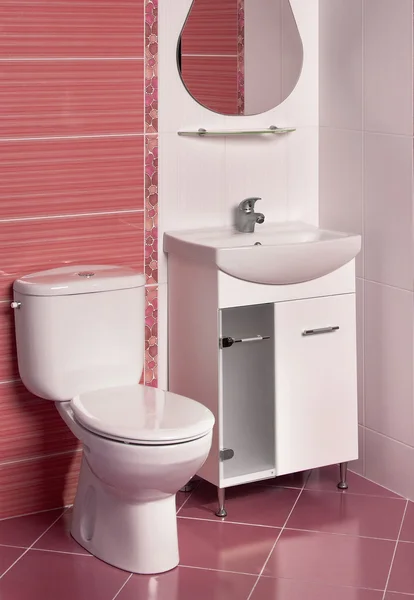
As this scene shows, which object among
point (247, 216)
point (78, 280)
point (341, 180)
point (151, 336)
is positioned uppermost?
point (341, 180)

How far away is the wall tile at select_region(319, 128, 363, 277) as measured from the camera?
3.23 metres

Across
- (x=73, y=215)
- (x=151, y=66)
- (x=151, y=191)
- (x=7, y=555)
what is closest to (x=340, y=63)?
(x=151, y=66)

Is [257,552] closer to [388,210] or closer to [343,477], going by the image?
[343,477]

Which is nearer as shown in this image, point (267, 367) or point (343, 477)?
point (267, 367)

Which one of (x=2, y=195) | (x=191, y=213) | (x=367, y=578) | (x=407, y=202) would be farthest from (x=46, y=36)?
(x=367, y=578)

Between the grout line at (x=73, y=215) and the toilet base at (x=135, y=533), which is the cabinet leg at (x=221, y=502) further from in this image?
the grout line at (x=73, y=215)

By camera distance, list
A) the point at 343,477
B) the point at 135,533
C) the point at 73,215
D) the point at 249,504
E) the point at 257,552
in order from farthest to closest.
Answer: the point at 343,477, the point at 249,504, the point at 73,215, the point at 257,552, the point at 135,533

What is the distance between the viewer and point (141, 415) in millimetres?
2600

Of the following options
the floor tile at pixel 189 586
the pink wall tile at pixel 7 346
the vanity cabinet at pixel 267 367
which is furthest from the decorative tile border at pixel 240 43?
the floor tile at pixel 189 586

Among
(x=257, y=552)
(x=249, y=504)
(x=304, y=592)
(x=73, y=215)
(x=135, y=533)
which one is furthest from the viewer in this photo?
(x=249, y=504)

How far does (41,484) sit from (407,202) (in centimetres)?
146

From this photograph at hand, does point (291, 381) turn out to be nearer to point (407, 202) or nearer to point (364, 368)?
point (364, 368)

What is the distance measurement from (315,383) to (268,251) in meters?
0.49

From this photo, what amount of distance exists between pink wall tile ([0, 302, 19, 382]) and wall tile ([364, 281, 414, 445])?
1.18m
